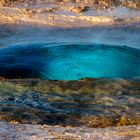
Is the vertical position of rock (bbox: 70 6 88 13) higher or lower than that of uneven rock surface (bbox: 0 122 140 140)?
lower

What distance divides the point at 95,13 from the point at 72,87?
3.14m

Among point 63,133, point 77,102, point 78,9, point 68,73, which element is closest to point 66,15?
point 78,9

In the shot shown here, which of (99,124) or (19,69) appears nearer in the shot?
(99,124)

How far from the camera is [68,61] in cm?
529

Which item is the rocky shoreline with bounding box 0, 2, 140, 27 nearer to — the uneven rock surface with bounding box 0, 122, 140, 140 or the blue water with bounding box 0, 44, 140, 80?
the blue water with bounding box 0, 44, 140, 80

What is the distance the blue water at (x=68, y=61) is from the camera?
4.92 m

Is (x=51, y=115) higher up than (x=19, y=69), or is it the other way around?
(x=51, y=115)

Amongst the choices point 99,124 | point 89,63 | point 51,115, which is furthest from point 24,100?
point 89,63

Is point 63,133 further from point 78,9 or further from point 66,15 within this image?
point 78,9

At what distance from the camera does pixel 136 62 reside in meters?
5.25

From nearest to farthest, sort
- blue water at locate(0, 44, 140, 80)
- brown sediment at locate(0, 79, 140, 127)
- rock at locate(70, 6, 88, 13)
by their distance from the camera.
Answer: brown sediment at locate(0, 79, 140, 127)
blue water at locate(0, 44, 140, 80)
rock at locate(70, 6, 88, 13)

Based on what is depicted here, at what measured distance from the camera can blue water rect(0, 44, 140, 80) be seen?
492 centimetres

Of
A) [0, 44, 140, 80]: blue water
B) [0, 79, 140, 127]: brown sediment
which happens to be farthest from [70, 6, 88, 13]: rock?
[0, 79, 140, 127]: brown sediment

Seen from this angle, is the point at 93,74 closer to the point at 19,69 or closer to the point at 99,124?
the point at 19,69
